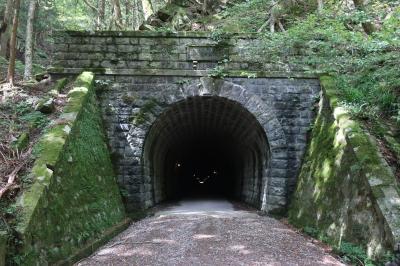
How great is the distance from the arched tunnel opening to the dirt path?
9.79 ft

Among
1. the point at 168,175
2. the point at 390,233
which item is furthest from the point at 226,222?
the point at 168,175

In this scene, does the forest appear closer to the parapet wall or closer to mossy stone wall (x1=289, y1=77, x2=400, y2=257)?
the parapet wall

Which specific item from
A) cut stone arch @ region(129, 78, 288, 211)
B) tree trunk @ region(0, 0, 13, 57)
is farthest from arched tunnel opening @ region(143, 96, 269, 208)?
tree trunk @ region(0, 0, 13, 57)

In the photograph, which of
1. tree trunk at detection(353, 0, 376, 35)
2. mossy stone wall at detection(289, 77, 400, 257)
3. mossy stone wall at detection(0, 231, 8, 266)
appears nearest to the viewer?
mossy stone wall at detection(0, 231, 8, 266)

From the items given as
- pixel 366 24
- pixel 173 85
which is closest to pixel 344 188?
pixel 173 85

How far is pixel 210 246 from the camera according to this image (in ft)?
21.7

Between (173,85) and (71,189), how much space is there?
472cm

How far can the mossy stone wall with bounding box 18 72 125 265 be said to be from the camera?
531 centimetres

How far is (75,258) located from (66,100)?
4035mm

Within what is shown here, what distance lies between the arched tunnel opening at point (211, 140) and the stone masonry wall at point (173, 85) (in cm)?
48

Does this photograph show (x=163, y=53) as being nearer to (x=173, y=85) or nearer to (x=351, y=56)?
(x=173, y=85)

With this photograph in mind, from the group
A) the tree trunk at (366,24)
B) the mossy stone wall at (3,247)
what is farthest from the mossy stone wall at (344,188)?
the mossy stone wall at (3,247)

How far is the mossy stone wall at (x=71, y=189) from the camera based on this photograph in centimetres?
531

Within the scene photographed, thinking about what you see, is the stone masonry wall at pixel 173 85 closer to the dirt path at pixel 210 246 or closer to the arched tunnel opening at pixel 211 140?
the arched tunnel opening at pixel 211 140
